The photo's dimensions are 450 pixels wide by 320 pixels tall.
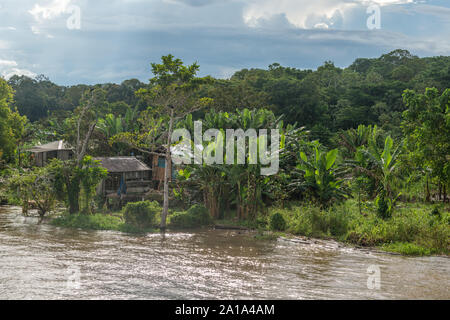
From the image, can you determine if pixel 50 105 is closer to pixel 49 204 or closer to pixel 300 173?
pixel 49 204

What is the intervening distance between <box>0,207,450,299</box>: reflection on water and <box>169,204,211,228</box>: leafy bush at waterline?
116cm

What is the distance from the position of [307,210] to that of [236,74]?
39753 mm

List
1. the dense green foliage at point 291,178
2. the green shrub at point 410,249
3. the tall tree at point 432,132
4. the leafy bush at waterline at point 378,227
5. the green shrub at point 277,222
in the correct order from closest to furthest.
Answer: the green shrub at point 410,249
the leafy bush at waterline at point 378,227
the tall tree at point 432,132
the dense green foliage at point 291,178
the green shrub at point 277,222

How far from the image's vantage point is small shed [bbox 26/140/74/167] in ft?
84.4

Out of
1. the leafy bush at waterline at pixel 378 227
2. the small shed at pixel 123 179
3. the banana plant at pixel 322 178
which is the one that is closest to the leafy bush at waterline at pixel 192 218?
the leafy bush at waterline at pixel 378 227

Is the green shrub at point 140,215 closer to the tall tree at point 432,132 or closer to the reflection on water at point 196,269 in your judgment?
the reflection on water at point 196,269

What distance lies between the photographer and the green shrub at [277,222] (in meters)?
13.9

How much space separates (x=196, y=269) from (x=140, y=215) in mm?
4988

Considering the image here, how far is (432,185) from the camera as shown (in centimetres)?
1866

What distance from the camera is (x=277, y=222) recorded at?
45.8 feet

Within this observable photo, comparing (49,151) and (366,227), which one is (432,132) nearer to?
(366,227)

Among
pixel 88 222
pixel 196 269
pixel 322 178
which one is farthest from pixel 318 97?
pixel 196 269

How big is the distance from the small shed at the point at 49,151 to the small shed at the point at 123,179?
692cm

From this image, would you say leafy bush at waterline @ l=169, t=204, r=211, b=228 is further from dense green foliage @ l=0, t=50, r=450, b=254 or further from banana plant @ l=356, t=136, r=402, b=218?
banana plant @ l=356, t=136, r=402, b=218
